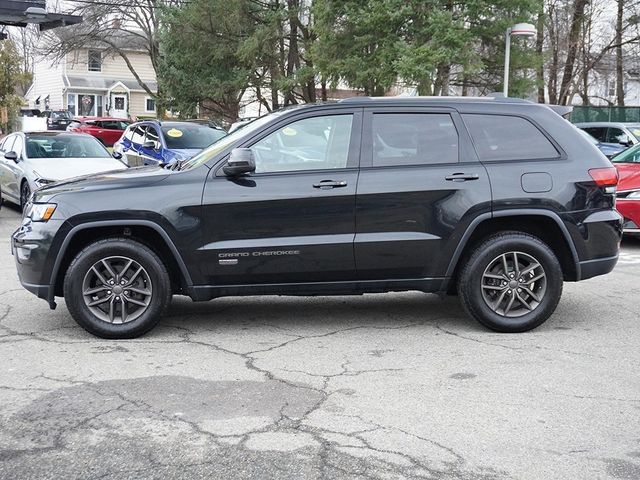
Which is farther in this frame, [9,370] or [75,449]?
[9,370]

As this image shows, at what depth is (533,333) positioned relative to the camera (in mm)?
6246

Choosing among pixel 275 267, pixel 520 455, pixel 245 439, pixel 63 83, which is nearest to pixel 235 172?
Result: pixel 275 267

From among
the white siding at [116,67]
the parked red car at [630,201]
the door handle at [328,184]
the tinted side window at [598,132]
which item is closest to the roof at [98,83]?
the white siding at [116,67]

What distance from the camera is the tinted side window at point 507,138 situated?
6227mm

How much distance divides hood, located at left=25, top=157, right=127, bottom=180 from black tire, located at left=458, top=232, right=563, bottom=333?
26.9 ft

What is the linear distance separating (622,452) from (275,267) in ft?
9.35

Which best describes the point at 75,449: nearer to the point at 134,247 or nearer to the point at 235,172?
the point at 134,247

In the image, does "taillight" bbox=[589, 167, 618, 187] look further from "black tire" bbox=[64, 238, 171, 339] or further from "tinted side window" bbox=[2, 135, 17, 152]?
"tinted side window" bbox=[2, 135, 17, 152]

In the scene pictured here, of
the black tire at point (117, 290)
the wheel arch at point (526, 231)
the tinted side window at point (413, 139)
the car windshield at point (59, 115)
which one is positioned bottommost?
the black tire at point (117, 290)

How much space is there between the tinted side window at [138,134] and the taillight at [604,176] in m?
11.1

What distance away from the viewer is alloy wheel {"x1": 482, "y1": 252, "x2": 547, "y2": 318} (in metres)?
6.14

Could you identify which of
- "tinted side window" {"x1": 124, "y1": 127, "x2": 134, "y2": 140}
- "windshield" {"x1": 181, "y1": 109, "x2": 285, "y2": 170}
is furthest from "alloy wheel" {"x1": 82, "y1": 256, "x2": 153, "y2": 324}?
"tinted side window" {"x1": 124, "y1": 127, "x2": 134, "y2": 140}

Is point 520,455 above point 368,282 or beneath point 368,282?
beneath

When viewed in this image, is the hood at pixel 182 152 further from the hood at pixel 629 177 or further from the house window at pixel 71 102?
the house window at pixel 71 102
